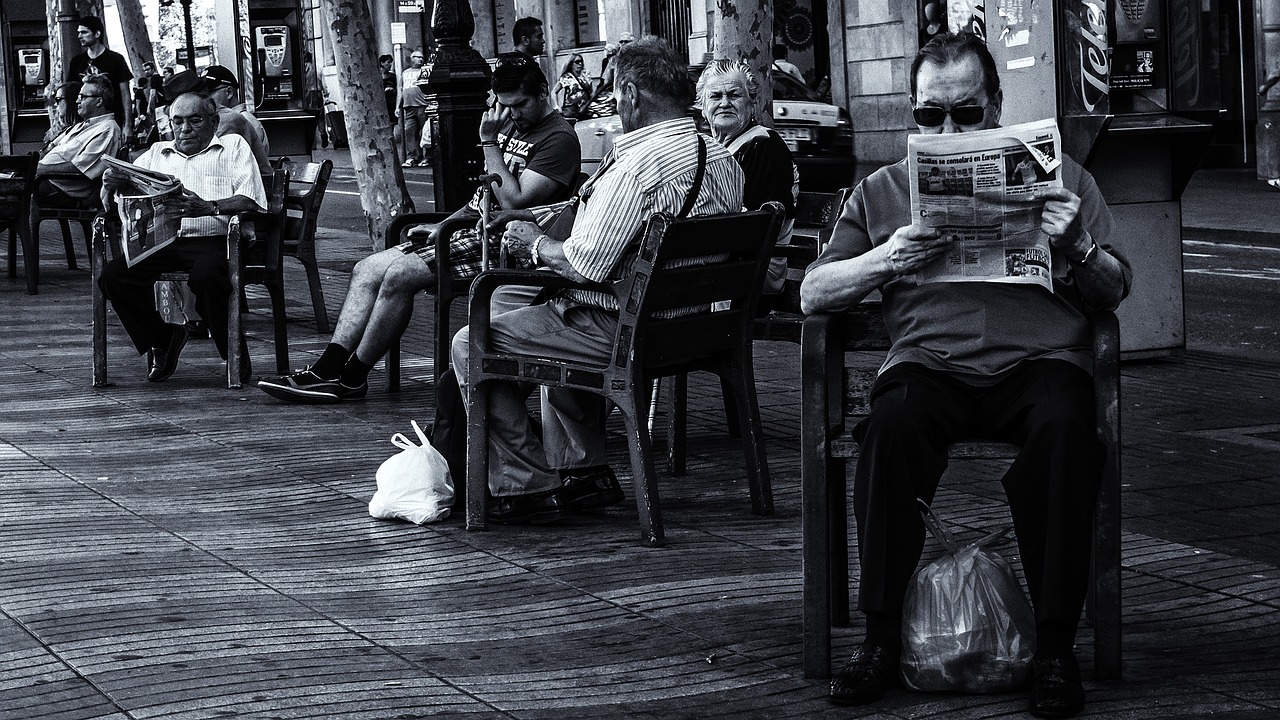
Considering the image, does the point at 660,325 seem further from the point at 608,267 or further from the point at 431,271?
the point at 431,271

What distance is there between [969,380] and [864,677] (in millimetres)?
770

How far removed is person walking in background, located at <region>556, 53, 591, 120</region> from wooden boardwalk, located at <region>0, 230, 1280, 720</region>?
19665mm

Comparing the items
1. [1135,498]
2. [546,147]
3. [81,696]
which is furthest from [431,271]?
[81,696]

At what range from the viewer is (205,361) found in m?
9.63

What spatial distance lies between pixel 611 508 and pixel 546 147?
2.26 m

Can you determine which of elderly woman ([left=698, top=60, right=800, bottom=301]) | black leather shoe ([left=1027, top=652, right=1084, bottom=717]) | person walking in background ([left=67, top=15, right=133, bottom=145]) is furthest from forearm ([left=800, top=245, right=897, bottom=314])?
person walking in background ([left=67, top=15, right=133, bottom=145])

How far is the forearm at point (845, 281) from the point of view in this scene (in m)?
4.02

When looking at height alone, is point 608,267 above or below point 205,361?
above

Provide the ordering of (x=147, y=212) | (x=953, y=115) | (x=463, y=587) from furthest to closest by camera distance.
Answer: (x=147, y=212) < (x=463, y=587) < (x=953, y=115)

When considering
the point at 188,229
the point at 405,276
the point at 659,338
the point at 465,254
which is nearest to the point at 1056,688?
the point at 659,338

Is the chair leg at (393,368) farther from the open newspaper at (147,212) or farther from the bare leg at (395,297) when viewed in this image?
the open newspaper at (147,212)

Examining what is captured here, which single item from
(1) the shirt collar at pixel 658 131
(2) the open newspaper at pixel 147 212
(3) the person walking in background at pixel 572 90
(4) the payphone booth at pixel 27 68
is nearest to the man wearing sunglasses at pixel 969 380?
(1) the shirt collar at pixel 658 131

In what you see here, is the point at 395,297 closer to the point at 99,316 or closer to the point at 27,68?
the point at 99,316

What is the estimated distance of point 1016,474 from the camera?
383 cm
